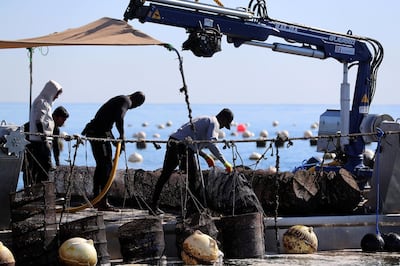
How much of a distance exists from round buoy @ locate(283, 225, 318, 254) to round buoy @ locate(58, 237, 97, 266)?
2829 millimetres

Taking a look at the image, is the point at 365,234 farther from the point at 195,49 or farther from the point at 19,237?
the point at 19,237

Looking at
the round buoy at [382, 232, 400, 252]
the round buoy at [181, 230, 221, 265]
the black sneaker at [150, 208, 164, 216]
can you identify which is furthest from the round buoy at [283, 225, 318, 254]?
the black sneaker at [150, 208, 164, 216]

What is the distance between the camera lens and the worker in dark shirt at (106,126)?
1334 cm

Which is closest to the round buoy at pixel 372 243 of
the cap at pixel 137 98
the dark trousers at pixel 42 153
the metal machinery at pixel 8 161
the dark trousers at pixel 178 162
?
the dark trousers at pixel 178 162

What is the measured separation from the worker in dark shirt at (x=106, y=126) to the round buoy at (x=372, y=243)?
3670 mm

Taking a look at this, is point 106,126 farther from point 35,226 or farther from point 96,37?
point 35,226

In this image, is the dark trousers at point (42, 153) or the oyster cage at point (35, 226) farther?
the dark trousers at point (42, 153)

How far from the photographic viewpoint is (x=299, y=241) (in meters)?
12.4

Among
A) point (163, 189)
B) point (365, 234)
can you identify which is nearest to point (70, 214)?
point (163, 189)

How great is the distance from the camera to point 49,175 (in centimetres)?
1346

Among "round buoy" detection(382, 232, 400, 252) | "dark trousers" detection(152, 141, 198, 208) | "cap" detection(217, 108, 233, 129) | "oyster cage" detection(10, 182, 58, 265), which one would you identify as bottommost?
"round buoy" detection(382, 232, 400, 252)

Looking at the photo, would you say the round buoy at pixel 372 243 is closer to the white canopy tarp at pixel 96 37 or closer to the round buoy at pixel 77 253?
the white canopy tarp at pixel 96 37

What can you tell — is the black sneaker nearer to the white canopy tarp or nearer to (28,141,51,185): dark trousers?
(28,141,51,185): dark trousers

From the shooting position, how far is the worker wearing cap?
12.7 m
